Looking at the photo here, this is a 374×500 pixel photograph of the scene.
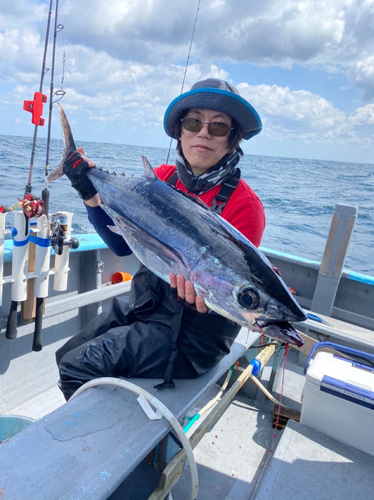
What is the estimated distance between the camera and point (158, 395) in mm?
1834

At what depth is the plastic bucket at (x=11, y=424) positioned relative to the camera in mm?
2642

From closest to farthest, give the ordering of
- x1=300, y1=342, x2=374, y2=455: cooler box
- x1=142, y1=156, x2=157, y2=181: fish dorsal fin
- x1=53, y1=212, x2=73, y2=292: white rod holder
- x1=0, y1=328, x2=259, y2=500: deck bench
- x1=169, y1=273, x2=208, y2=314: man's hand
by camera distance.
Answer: x1=0, y1=328, x2=259, y2=500: deck bench
x1=169, y1=273, x2=208, y2=314: man's hand
x1=142, y1=156, x2=157, y2=181: fish dorsal fin
x1=300, y1=342, x2=374, y2=455: cooler box
x1=53, y1=212, x2=73, y2=292: white rod holder

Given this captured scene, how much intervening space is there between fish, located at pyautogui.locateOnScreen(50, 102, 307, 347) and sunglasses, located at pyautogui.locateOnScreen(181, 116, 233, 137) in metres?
0.40

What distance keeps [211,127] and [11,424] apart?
2711 mm

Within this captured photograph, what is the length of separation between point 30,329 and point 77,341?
1.44 m

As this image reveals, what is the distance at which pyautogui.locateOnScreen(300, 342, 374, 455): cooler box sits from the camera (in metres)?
2.59

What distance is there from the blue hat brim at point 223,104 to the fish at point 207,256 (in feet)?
Answer: 1.57

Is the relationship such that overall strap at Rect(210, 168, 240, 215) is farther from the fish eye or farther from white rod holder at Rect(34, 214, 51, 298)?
white rod holder at Rect(34, 214, 51, 298)

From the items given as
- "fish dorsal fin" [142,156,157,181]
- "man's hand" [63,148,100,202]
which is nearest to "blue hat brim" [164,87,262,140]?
"fish dorsal fin" [142,156,157,181]

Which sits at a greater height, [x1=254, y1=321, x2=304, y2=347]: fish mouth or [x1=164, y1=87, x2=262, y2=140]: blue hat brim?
[x1=164, y1=87, x2=262, y2=140]: blue hat brim

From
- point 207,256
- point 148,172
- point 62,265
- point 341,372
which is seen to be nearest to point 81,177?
point 148,172

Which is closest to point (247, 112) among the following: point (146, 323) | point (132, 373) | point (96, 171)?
point (96, 171)

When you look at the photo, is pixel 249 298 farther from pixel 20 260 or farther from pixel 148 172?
pixel 20 260

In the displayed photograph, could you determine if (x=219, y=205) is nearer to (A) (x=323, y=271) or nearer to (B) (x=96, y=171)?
(B) (x=96, y=171)
